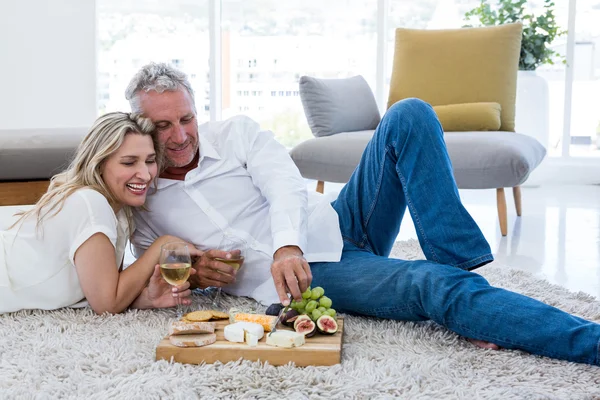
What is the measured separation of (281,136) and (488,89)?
2.57m

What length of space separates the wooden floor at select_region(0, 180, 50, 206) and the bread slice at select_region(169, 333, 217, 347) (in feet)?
4.91

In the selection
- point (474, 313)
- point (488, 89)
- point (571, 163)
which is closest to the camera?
point (474, 313)

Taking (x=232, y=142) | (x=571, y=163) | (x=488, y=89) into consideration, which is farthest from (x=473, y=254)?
(x=571, y=163)

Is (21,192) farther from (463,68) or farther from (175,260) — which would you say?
(463,68)

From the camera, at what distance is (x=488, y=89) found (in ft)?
14.5

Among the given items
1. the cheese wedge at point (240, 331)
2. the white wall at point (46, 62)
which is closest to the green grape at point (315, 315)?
the cheese wedge at point (240, 331)

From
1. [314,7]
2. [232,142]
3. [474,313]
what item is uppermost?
[314,7]

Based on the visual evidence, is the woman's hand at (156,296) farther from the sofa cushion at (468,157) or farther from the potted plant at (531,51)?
the potted plant at (531,51)

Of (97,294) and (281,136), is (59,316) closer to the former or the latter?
(97,294)

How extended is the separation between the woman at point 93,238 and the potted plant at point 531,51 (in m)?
4.30

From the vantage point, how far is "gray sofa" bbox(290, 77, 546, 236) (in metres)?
3.51

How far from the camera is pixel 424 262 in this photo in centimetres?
187

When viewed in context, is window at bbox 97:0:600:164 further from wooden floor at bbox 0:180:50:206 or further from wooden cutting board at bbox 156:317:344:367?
wooden cutting board at bbox 156:317:344:367

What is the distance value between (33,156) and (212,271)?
126cm
